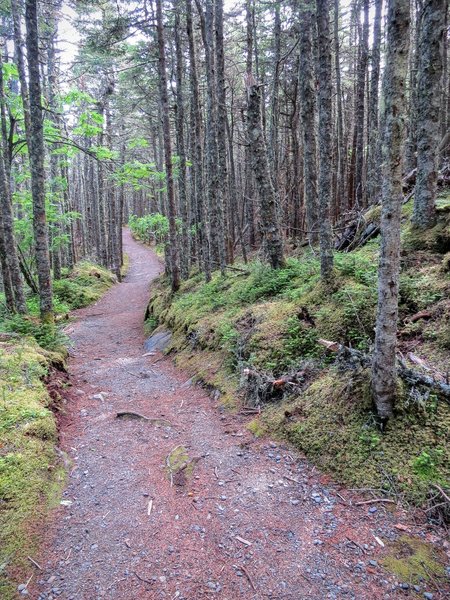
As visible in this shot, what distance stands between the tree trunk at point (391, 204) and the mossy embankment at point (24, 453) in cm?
358

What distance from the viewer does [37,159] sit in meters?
8.92

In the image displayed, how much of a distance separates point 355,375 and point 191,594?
2661 millimetres

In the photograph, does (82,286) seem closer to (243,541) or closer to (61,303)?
(61,303)

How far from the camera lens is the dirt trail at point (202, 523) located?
2.80 metres

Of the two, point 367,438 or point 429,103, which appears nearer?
point 367,438

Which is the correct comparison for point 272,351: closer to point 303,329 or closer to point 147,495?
point 303,329

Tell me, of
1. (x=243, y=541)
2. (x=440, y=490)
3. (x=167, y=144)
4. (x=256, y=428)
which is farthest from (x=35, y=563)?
(x=167, y=144)

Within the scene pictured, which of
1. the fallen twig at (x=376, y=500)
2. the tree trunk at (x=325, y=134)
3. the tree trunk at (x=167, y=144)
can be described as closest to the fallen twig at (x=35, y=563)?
the fallen twig at (x=376, y=500)

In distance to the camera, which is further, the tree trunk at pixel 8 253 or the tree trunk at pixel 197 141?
the tree trunk at pixel 197 141

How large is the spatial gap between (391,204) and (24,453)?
4735 mm

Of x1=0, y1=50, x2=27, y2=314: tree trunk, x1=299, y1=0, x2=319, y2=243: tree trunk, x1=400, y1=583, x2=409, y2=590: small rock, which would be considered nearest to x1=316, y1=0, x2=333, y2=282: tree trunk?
x1=299, y1=0, x2=319, y2=243: tree trunk

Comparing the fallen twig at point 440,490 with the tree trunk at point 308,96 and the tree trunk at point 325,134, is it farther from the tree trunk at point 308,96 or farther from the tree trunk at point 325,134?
the tree trunk at point 308,96

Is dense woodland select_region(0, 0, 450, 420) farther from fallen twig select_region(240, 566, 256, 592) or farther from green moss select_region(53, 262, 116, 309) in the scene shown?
fallen twig select_region(240, 566, 256, 592)

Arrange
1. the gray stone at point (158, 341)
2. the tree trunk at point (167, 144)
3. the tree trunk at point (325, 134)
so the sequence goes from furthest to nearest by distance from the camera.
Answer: the tree trunk at point (167, 144) < the gray stone at point (158, 341) < the tree trunk at point (325, 134)
